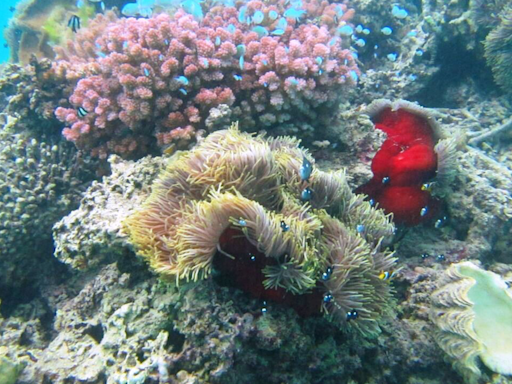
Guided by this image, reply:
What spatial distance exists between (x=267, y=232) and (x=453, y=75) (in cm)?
708

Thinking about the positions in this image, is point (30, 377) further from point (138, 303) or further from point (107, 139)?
point (107, 139)

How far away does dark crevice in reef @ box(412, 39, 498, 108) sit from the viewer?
697cm

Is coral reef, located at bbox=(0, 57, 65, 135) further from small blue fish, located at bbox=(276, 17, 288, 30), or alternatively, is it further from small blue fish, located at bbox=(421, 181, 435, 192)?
small blue fish, located at bbox=(421, 181, 435, 192)

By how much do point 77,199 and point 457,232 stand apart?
5.00 metres

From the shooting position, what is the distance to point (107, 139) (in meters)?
4.68

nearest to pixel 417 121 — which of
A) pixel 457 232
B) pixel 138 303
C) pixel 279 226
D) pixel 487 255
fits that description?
pixel 457 232

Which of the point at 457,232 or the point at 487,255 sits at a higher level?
the point at 457,232

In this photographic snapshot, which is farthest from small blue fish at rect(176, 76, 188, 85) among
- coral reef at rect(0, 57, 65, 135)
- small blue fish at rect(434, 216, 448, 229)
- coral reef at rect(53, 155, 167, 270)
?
small blue fish at rect(434, 216, 448, 229)

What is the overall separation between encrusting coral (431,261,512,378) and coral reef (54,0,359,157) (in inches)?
100

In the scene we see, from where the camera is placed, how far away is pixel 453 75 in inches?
292

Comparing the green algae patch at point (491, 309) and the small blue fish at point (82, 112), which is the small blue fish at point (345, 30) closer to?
the small blue fish at point (82, 112)

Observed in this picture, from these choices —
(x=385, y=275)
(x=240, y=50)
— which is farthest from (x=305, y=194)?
(x=240, y=50)

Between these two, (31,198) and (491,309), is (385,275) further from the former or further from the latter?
(31,198)

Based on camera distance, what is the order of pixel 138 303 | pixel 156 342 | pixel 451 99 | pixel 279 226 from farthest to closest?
pixel 451 99 < pixel 138 303 < pixel 156 342 < pixel 279 226
